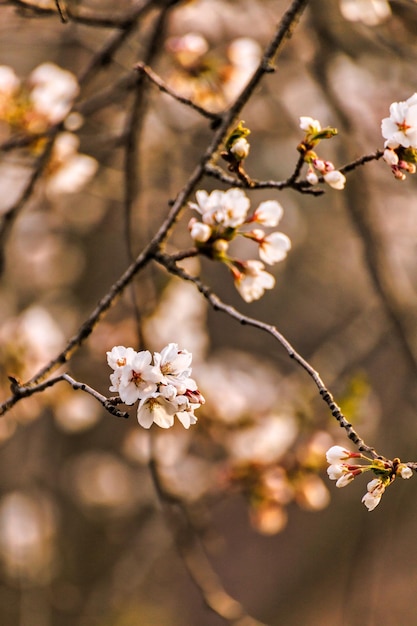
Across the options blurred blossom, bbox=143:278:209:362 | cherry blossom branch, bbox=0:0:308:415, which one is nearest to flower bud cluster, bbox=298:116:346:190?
cherry blossom branch, bbox=0:0:308:415

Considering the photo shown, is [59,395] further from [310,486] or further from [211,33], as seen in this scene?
[211,33]

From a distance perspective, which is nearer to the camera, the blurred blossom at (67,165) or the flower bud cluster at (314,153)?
the flower bud cluster at (314,153)

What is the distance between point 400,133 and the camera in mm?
986

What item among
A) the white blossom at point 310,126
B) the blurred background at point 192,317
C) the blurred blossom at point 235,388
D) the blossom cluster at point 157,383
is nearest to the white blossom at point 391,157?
the white blossom at point 310,126

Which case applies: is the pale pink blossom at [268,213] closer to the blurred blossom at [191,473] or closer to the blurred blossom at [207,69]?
the blurred blossom at [207,69]

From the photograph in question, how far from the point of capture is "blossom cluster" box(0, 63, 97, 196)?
1.82 meters

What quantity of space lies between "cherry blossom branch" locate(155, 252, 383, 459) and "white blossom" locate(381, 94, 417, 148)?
0.35 m

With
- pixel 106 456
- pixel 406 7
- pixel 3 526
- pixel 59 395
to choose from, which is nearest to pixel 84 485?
pixel 106 456

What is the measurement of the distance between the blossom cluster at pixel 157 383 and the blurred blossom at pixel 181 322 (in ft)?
5.67

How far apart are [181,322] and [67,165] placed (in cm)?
124

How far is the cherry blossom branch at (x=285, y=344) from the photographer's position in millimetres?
869

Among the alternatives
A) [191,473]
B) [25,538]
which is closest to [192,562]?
[191,473]

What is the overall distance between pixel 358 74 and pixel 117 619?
3.61 meters

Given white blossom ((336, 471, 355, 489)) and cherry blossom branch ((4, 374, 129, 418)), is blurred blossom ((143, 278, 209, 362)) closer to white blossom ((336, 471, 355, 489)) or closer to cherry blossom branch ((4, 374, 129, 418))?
cherry blossom branch ((4, 374, 129, 418))
